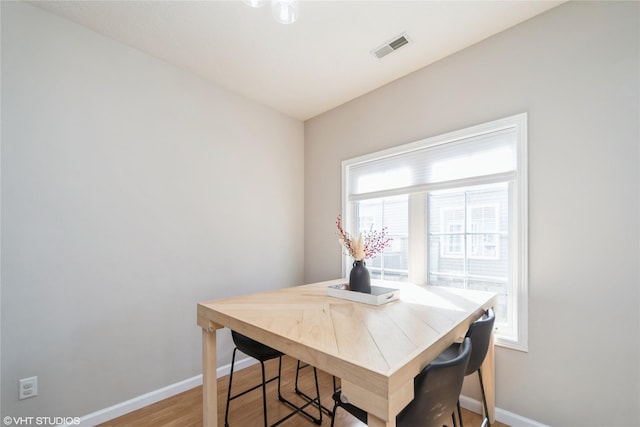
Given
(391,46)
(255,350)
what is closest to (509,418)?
(255,350)

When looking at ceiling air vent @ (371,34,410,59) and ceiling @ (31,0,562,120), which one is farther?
ceiling air vent @ (371,34,410,59)

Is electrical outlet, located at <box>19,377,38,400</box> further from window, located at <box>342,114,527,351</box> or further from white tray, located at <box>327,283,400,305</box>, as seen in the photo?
window, located at <box>342,114,527,351</box>

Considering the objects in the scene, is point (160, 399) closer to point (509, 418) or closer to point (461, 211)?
point (509, 418)

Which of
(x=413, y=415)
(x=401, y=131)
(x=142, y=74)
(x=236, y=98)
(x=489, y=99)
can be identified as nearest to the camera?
(x=413, y=415)

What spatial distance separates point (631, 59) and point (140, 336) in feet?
11.5

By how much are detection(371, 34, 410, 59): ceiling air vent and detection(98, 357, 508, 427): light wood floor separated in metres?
2.63

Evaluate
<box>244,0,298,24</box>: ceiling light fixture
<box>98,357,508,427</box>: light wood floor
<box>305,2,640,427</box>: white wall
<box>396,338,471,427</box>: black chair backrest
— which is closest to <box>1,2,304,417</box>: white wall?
<box>98,357,508,427</box>: light wood floor

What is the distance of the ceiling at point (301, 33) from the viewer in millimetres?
1768

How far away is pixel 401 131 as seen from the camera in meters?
2.53

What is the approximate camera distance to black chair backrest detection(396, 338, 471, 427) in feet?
3.35

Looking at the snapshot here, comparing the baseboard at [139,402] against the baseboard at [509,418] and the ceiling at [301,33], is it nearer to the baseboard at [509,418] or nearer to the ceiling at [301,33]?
the baseboard at [509,418]

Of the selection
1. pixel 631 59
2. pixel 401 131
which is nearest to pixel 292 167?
pixel 401 131

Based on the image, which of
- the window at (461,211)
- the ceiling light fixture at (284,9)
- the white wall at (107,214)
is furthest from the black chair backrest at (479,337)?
the white wall at (107,214)

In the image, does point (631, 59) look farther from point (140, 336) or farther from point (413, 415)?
point (140, 336)
